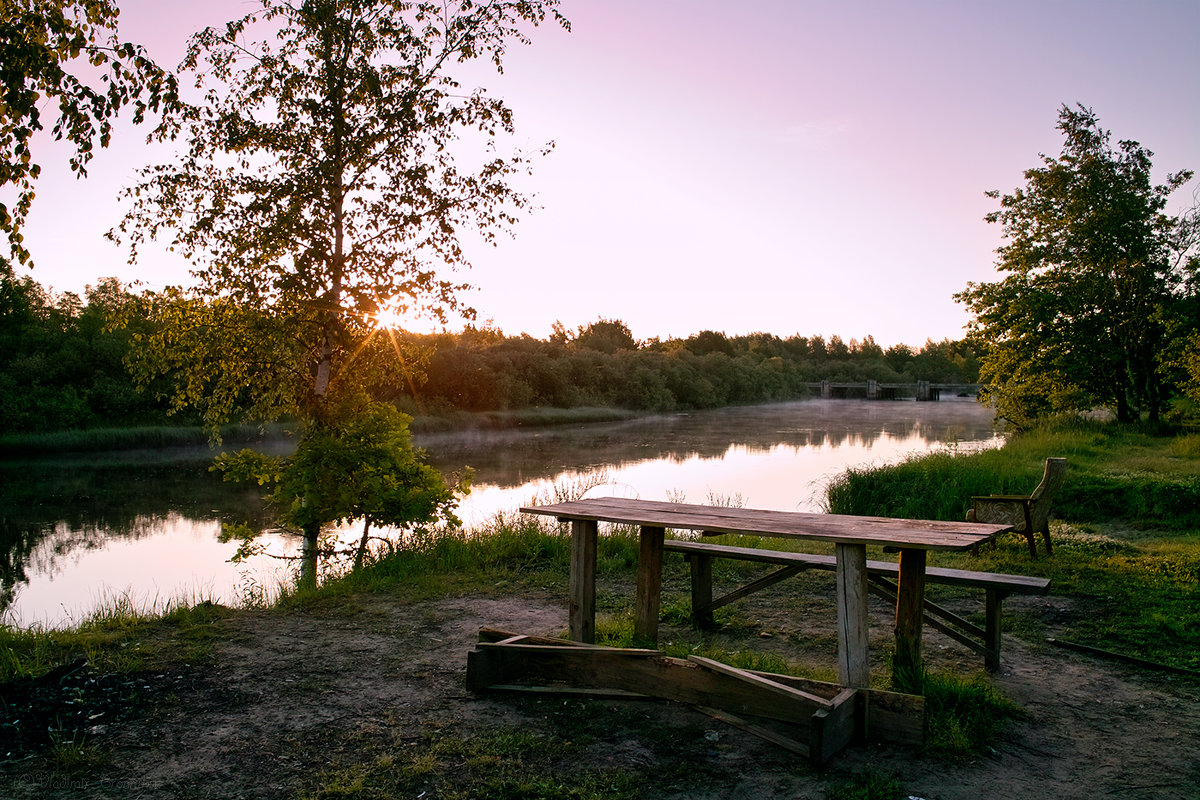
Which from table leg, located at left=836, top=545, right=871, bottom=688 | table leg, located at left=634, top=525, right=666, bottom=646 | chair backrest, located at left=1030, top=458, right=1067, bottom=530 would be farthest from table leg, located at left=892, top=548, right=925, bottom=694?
chair backrest, located at left=1030, top=458, right=1067, bottom=530

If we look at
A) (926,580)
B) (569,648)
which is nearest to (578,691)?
(569,648)

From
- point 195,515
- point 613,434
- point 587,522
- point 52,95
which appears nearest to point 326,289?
point 52,95

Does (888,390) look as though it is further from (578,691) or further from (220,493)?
(578,691)

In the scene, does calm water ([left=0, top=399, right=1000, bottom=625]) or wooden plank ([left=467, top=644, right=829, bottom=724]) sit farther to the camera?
calm water ([left=0, top=399, right=1000, bottom=625])

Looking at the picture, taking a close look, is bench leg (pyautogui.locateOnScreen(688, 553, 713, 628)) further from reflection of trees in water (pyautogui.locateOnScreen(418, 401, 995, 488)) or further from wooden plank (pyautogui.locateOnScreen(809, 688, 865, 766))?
reflection of trees in water (pyautogui.locateOnScreen(418, 401, 995, 488))

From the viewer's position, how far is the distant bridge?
84887mm

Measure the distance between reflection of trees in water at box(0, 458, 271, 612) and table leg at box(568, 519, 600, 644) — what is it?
7423 mm

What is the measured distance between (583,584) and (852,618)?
60.5 inches

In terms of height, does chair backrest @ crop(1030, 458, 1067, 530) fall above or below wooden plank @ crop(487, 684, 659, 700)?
above

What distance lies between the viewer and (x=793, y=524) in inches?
154

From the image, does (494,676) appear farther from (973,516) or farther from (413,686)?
(973,516)

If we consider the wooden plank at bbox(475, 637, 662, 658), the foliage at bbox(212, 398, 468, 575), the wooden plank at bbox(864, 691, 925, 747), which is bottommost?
the wooden plank at bbox(864, 691, 925, 747)

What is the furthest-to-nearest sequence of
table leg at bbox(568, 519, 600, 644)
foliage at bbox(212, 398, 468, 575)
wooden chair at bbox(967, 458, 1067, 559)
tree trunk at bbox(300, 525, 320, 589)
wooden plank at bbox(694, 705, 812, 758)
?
tree trunk at bbox(300, 525, 320, 589) < foliage at bbox(212, 398, 468, 575) < wooden chair at bbox(967, 458, 1067, 559) < table leg at bbox(568, 519, 600, 644) < wooden plank at bbox(694, 705, 812, 758)

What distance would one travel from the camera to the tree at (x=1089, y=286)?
2148 cm
